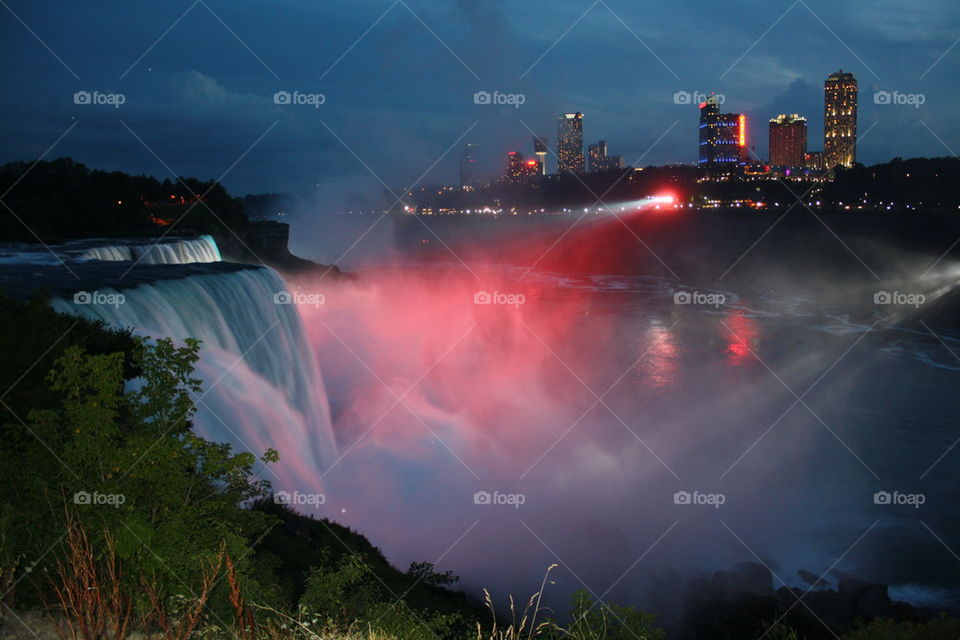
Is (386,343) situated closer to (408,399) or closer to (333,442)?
(408,399)

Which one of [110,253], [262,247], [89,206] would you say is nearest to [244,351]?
[110,253]

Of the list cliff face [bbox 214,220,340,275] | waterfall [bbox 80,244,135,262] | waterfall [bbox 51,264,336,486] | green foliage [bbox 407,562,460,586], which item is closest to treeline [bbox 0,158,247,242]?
cliff face [bbox 214,220,340,275]

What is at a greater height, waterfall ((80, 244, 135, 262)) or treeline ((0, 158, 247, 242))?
treeline ((0, 158, 247, 242))

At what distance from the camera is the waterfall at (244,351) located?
49.4 ft

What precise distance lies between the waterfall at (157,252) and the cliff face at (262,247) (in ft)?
63.7

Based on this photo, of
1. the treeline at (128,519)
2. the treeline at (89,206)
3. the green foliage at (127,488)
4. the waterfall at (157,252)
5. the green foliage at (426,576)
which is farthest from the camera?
the treeline at (89,206)

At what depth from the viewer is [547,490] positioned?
2323 centimetres

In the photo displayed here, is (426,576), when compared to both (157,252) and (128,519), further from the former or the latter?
(157,252)

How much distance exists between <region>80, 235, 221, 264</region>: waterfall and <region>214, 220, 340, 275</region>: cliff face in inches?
765

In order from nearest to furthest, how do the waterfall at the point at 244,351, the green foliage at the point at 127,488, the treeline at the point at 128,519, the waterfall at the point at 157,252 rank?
the treeline at the point at 128,519 < the green foliage at the point at 127,488 < the waterfall at the point at 244,351 < the waterfall at the point at 157,252

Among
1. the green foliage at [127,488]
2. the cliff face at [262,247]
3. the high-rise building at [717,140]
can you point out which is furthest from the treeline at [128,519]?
the high-rise building at [717,140]

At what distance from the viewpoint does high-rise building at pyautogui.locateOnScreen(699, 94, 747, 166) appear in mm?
181125

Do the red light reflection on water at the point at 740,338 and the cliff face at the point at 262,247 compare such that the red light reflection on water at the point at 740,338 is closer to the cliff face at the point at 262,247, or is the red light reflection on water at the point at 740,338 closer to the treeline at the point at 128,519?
the cliff face at the point at 262,247

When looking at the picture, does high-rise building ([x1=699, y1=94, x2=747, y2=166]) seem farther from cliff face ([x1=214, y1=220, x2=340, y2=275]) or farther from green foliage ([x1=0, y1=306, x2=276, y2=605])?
green foliage ([x1=0, y1=306, x2=276, y2=605])
